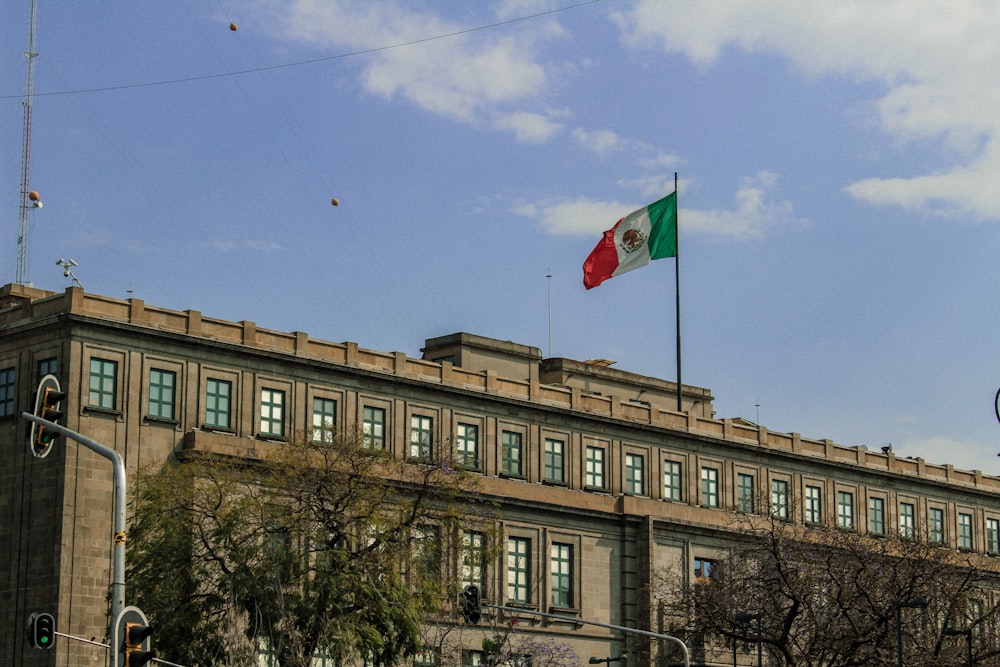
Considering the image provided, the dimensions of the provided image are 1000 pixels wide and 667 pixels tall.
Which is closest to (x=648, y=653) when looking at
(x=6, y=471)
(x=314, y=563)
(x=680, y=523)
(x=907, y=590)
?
(x=680, y=523)

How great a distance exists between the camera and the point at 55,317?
66125 mm

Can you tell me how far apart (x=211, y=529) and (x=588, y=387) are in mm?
34797

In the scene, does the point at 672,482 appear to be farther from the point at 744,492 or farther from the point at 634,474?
the point at 744,492

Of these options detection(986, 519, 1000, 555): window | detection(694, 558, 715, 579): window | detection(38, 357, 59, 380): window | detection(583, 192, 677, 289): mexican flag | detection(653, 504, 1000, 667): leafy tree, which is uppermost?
detection(583, 192, 677, 289): mexican flag

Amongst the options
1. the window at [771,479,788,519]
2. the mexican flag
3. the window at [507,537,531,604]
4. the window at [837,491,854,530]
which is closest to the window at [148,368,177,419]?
the window at [507,537,531,604]

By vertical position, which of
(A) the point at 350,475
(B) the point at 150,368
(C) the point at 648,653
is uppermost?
(B) the point at 150,368

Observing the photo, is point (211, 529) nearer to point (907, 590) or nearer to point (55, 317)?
point (55, 317)

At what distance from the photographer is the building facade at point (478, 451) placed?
215 feet

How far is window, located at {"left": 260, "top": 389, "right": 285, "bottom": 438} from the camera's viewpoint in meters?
71.2

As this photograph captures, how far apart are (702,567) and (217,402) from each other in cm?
2598

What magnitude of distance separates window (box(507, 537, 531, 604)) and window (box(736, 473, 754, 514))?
13.2 m

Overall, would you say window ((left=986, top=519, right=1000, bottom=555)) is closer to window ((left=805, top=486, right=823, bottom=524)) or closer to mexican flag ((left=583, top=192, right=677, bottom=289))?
window ((left=805, top=486, right=823, bottom=524))

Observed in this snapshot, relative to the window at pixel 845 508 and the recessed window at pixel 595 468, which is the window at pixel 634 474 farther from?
the window at pixel 845 508

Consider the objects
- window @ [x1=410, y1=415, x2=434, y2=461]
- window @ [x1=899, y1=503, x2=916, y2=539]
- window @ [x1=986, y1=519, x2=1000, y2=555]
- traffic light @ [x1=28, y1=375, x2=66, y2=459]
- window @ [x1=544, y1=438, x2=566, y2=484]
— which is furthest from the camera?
window @ [x1=986, y1=519, x2=1000, y2=555]
